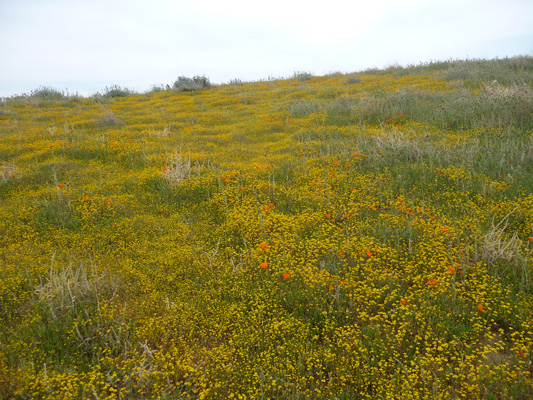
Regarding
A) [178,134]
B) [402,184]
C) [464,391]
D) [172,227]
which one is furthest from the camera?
[178,134]

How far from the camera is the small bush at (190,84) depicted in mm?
17438

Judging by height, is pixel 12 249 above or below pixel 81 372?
above

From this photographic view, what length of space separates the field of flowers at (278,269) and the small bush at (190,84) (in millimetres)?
10338

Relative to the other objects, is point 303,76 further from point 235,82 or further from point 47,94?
point 47,94

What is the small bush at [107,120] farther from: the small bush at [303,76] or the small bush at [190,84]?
the small bush at [303,76]

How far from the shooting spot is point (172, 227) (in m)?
4.93

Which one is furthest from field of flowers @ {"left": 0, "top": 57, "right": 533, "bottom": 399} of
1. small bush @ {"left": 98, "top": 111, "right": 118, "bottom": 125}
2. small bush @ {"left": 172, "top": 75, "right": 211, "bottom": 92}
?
small bush @ {"left": 172, "top": 75, "right": 211, "bottom": 92}

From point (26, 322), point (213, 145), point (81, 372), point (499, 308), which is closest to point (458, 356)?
point (499, 308)

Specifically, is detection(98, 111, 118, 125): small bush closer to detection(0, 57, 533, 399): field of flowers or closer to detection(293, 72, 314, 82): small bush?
detection(0, 57, 533, 399): field of flowers

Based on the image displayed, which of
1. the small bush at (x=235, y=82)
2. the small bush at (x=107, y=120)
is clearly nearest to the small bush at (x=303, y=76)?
the small bush at (x=235, y=82)

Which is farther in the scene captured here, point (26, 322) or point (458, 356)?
point (26, 322)

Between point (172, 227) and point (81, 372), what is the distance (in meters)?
2.46

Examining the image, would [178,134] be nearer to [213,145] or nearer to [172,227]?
[213,145]

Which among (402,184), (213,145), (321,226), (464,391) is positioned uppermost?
(213,145)
